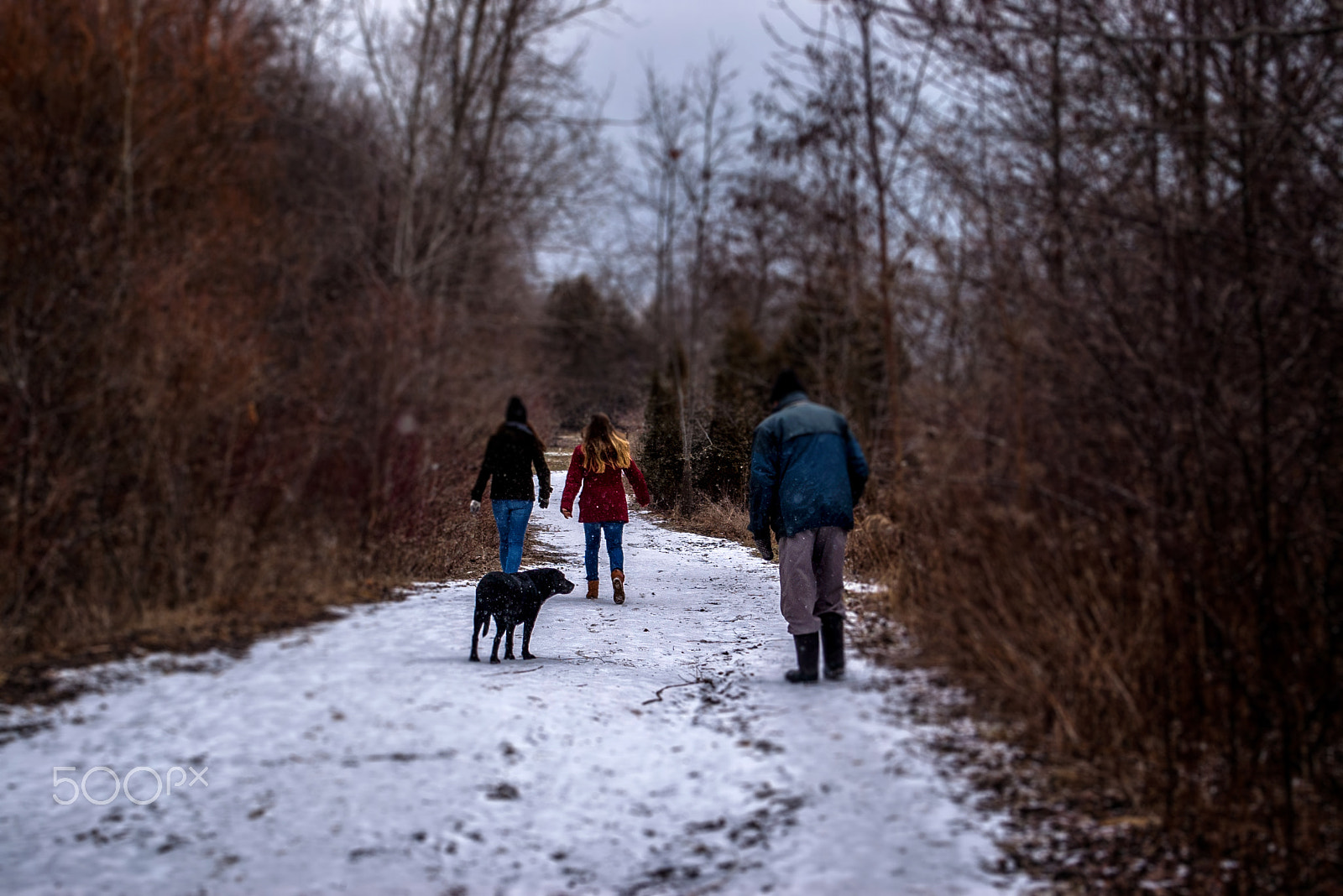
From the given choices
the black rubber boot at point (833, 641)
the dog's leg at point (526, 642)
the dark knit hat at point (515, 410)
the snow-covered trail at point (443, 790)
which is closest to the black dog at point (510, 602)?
the dog's leg at point (526, 642)

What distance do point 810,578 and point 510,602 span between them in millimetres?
2175

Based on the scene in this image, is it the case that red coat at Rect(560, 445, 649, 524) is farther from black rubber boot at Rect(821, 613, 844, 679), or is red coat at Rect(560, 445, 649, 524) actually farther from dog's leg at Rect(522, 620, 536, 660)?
black rubber boot at Rect(821, 613, 844, 679)

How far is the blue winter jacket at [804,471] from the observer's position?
218 inches

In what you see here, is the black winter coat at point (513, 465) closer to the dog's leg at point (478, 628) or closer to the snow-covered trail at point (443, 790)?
the dog's leg at point (478, 628)

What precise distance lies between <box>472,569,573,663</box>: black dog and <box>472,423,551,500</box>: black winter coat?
0.81 meters

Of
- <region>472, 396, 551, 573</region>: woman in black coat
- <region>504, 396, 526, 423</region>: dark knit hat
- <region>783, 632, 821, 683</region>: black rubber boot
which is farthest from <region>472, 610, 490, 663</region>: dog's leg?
<region>783, 632, 821, 683</region>: black rubber boot

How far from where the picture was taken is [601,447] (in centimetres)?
874

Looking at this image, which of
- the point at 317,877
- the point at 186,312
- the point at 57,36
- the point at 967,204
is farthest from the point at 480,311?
the point at 317,877

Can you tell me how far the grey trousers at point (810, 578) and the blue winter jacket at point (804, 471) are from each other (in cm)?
9

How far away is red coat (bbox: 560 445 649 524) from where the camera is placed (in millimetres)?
8672

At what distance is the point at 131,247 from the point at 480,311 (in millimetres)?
3143

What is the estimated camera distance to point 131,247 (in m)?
4.75

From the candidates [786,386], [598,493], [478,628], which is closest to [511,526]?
[598,493]

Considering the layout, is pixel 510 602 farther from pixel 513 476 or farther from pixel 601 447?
pixel 601 447
